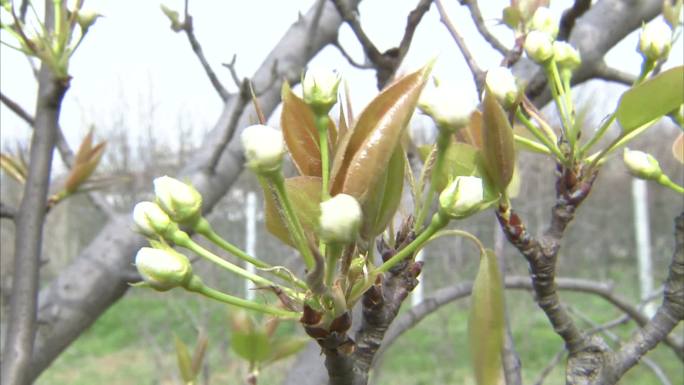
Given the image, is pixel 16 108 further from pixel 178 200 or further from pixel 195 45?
pixel 178 200

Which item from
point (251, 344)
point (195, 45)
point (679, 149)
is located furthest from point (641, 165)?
point (195, 45)

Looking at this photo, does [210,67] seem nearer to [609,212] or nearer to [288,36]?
[288,36]

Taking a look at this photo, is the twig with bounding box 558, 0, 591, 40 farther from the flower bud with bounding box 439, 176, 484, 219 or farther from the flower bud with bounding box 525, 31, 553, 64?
the flower bud with bounding box 439, 176, 484, 219

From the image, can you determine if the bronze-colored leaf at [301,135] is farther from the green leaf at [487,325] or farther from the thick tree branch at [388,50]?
the thick tree branch at [388,50]

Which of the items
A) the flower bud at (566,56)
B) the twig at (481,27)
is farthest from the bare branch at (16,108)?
the flower bud at (566,56)

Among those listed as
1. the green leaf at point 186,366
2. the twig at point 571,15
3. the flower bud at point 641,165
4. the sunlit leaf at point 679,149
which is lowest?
the green leaf at point 186,366

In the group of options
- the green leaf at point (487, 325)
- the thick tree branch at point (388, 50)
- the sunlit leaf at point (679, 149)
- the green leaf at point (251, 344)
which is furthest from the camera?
the green leaf at point (251, 344)

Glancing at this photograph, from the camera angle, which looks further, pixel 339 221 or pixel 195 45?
pixel 195 45
